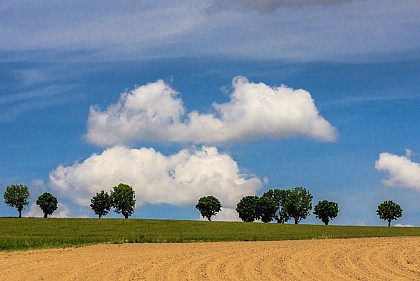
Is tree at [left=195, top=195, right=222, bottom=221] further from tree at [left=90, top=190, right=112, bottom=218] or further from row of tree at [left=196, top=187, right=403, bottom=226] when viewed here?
tree at [left=90, top=190, right=112, bottom=218]

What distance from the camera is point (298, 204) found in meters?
162

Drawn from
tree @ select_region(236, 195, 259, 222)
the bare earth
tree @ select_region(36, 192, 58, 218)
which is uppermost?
tree @ select_region(236, 195, 259, 222)

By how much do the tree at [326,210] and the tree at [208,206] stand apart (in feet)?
95.7

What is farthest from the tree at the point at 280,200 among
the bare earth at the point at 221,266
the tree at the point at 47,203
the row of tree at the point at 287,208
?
the bare earth at the point at 221,266

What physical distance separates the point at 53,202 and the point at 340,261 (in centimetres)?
12810

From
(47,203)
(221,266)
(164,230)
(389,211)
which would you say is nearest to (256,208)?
(389,211)

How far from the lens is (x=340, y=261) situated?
3116 centimetres

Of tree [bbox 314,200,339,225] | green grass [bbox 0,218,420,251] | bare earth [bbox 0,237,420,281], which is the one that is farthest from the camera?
tree [bbox 314,200,339,225]

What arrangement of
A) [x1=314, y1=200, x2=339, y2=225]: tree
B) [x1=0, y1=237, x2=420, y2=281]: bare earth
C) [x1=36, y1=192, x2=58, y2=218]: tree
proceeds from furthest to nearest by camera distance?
[x1=314, y1=200, x2=339, y2=225]: tree → [x1=36, y1=192, x2=58, y2=218]: tree → [x1=0, y1=237, x2=420, y2=281]: bare earth

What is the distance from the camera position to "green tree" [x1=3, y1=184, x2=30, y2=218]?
150000 millimetres

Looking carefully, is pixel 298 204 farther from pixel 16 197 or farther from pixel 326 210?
pixel 16 197

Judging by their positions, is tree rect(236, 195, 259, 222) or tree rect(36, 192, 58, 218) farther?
tree rect(236, 195, 259, 222)

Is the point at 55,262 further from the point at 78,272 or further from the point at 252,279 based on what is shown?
the point at 252,279

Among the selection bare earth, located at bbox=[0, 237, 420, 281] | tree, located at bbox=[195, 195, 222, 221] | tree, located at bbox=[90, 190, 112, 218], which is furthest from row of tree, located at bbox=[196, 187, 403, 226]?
bare earth, located at bbox=[0, 237, 420, 281]
